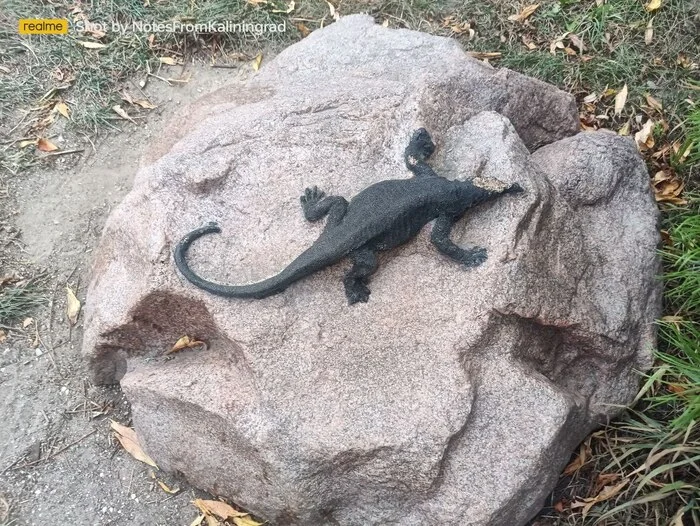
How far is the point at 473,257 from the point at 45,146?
18.7 feet

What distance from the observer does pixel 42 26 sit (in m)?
8.83

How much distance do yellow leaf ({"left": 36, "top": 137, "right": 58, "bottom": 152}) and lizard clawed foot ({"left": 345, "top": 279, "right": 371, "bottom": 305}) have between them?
15.8 ft

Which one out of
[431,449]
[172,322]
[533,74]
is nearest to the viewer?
[431,449]

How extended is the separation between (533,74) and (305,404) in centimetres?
544

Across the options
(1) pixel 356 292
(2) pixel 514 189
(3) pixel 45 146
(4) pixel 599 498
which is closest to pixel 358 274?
(1) pixel 356 292

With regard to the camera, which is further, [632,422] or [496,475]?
[632,422]

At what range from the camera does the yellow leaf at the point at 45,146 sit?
8.12 m

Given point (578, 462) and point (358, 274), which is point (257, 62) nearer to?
point (358, 274)

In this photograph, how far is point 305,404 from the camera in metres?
4.87

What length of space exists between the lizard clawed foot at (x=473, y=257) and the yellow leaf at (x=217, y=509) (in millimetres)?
2777

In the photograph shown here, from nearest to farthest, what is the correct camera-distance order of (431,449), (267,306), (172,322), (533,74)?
(431,449) → (267,306) → (172,322) → (533,74)

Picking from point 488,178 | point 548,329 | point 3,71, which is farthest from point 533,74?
point 3,71

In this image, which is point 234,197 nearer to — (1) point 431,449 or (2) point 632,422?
(1) point 431,449

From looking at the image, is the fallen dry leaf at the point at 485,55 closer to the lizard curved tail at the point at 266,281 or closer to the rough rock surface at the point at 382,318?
the rough rock surface at the point at 382,318
